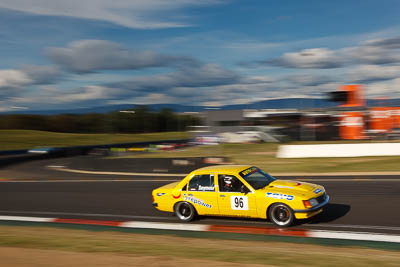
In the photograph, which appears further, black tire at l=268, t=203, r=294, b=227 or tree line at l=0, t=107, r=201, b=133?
tree line at l=0, t=107, r=201, b=133

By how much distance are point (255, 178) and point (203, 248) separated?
2.50m

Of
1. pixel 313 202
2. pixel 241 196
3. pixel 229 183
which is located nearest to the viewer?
pixel 313 202

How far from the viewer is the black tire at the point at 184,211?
9.07 meters

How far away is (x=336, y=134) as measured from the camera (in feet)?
96.3

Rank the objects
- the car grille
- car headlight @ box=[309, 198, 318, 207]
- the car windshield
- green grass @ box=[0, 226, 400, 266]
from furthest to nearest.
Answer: the car windshield
the car grille
car headlight @ box=[309, 198, 318, 207]
green grass @ box=[0, 226, 400, 266]

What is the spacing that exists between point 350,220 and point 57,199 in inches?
367

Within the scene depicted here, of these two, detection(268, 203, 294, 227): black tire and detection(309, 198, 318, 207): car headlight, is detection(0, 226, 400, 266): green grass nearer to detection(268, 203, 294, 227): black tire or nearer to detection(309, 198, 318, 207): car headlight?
detection(268, 203, 294, 227): black tire

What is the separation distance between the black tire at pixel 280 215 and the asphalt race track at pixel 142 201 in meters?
0.32

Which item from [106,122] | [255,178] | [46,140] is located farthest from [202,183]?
[106,122]

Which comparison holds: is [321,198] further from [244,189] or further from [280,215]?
[244,189]

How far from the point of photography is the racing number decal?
834cm

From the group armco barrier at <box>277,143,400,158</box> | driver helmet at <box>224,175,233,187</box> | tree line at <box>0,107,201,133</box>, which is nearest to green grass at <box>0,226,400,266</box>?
driver helmet at <box>224,175,233,187</box>

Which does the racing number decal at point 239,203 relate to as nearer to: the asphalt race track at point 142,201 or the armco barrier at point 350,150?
the asphalt race track at point 142,201

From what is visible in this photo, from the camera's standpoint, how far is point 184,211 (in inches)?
362
